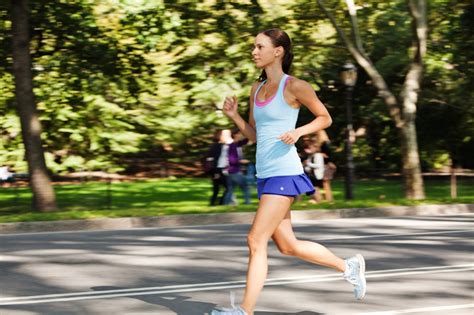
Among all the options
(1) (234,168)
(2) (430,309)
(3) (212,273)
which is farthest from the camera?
(1) (234,168)

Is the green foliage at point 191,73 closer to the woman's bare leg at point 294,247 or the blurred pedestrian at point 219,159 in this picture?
the blurred pedestrian at point 219,159

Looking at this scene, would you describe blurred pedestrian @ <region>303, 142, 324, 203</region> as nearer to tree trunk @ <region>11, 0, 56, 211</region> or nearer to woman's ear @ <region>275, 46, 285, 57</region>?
tree trunk @ <region>11, 0, 56, 211</region>

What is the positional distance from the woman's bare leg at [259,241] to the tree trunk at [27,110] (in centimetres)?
1235

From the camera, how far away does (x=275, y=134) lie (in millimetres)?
6293

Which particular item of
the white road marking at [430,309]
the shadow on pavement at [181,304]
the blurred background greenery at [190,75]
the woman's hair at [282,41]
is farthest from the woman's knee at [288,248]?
the blurred background greenery at [190,75]

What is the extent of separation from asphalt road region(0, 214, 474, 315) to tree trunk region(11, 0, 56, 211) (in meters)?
4.44

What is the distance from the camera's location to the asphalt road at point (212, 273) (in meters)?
7.38

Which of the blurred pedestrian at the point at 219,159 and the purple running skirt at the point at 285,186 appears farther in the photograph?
the blurred pedestrian at the point at 219,159

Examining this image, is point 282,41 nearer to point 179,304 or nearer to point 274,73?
point 274,73

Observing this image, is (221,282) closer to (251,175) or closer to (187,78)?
(251,175)

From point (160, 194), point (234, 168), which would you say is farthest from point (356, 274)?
point (160, 194)

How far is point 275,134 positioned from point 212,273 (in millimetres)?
3137

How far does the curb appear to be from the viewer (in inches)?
577

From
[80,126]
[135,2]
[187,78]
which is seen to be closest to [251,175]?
[135,2]
